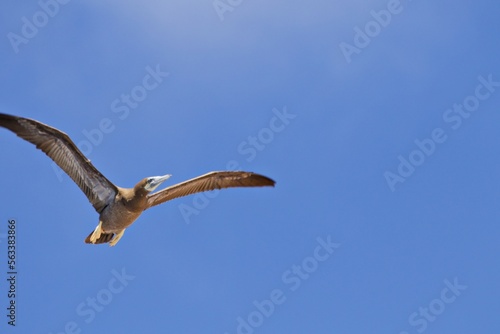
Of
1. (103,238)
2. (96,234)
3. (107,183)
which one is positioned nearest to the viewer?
(96,234)

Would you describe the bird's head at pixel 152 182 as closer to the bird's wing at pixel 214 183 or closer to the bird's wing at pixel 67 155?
the bird's wing at pixel 214 183

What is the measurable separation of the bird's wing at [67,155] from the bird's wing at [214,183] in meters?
1.73

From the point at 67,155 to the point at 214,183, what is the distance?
4848 millimetres

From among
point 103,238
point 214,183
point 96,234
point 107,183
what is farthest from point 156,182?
point 103,238

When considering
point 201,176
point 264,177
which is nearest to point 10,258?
point 201,176

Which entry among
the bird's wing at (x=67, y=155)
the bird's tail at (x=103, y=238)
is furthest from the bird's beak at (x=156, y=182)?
the bird's tail at (x=103, y=238)

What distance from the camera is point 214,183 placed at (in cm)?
2802

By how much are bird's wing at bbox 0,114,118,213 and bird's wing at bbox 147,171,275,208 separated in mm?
1733

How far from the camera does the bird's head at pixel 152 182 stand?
26.1 m

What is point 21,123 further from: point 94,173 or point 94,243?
point 94,243

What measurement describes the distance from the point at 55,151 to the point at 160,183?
3.45 m

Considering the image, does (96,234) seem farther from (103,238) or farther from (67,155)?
(67,155)

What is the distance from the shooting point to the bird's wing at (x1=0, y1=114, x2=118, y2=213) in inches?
1018

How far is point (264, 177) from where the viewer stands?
2802 cm
